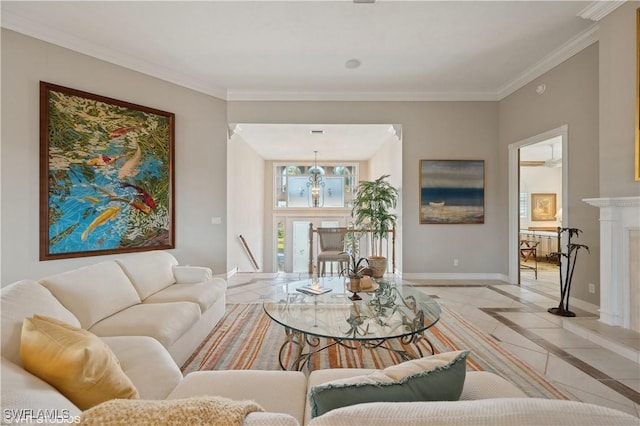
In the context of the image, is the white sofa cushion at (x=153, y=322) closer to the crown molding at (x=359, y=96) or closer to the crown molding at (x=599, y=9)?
the crown molding at (x=359, y=96)

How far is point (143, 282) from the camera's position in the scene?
2588mm

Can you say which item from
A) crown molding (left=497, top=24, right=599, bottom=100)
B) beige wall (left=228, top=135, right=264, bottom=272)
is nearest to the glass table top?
beige wall (left=228, top=135, right=264, bottom=272)

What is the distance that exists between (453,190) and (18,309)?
17.3 ft

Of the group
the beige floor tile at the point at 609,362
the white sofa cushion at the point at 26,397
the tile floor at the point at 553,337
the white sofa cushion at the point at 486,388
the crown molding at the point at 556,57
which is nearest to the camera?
the white sofa cushion at the point at 26,397

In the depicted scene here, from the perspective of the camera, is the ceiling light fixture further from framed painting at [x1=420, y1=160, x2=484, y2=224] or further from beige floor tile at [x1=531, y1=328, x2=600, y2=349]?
beige floor tile at [x1=531, y1=328, x2=600, y2=349]

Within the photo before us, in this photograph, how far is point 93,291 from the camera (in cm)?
→ 204

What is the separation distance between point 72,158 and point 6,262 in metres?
1.29

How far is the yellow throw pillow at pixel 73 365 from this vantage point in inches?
37.3

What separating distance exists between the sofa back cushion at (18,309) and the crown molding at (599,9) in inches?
191

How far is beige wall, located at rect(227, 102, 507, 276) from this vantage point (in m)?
4.96

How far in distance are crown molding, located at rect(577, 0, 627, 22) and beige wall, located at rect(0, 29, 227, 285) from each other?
188 inches

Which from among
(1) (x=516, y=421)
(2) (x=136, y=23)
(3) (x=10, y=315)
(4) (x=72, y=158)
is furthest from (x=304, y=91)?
(1) (x=516, y=421)

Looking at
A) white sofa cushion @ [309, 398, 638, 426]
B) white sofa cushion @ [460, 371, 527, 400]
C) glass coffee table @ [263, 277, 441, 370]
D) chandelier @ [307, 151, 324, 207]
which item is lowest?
glass coffee table @ [263, 277, 441, 370]

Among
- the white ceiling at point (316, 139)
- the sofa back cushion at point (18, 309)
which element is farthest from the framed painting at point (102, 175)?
the sofa back cushion at point (18, 309)
